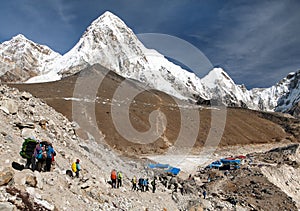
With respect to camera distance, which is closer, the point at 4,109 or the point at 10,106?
the point at 4,109

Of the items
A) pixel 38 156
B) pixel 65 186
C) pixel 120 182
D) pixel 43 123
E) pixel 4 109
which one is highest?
pixel 4 109

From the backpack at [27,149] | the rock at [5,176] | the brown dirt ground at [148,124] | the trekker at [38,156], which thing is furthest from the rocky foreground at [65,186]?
the brown dirt ground at [148,124]

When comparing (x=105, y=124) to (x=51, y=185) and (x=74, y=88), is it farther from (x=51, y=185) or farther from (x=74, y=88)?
(x=51, y=185)

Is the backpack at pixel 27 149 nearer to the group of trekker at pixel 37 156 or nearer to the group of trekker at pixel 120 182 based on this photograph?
the group of trekker at pixel 37 156

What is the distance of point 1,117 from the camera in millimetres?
17547

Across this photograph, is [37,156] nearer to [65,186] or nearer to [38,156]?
[38,156]

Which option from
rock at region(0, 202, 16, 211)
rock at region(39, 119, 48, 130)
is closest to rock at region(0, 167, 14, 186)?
rock at region(0, 202, 16, 211)

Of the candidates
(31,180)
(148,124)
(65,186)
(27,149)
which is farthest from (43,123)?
(148,124)

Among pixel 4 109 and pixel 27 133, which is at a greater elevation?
pixel 4 109

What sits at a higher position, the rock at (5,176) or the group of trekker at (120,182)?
the rock at (5,176)

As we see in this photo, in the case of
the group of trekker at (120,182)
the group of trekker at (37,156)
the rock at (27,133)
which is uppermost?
the rock at (27,133)

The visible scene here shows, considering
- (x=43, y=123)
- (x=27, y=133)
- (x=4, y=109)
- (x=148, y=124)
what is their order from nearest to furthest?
(x=27, y=133) < (x=4, y=109) < (x=43, y=123) < (x=148, y=124)

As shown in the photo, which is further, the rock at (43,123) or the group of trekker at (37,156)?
the rock at (43,123)

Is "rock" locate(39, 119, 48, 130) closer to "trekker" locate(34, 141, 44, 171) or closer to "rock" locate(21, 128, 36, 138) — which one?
"rock" locate(21, 128, 36, 138)
